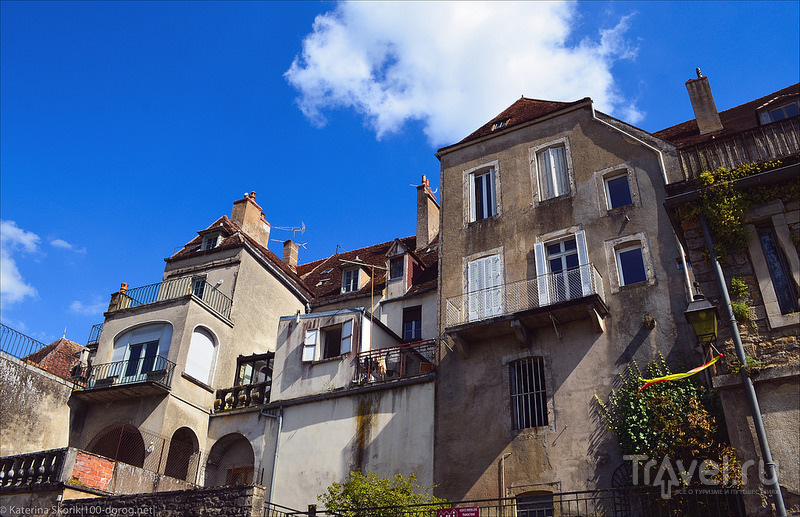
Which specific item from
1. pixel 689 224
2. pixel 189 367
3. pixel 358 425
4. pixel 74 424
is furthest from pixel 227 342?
pixel 689 224

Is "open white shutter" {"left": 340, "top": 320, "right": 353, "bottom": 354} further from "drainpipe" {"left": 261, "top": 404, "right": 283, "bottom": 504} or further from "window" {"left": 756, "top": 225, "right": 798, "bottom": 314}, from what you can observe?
"window" {"left": 756, "top": 225, "right": 798, "bottom": 314}

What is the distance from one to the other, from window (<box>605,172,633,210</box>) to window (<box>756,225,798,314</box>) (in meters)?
Result: 8.50

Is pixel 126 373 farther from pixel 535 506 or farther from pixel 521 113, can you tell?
pixel 521 113

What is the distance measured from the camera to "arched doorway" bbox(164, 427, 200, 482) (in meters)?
24.8

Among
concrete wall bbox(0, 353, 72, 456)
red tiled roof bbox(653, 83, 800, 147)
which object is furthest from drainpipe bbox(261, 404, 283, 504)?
red tiled roof bbox(653, 83, 800, 147)

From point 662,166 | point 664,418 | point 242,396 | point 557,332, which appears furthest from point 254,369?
point 662,166

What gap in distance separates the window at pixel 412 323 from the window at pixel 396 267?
5.75 ft

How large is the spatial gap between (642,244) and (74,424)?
21.0 meters

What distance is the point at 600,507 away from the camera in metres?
17.2

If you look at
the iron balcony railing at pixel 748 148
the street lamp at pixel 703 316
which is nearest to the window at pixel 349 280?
the iron balcony railing at pixel 748 148

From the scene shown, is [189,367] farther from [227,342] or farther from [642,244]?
[642,244]

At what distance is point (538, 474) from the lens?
1877 centimetres

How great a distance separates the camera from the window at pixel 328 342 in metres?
24.9

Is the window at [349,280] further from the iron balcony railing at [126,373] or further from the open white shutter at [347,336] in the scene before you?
the iron balcony railing at [126,373]
